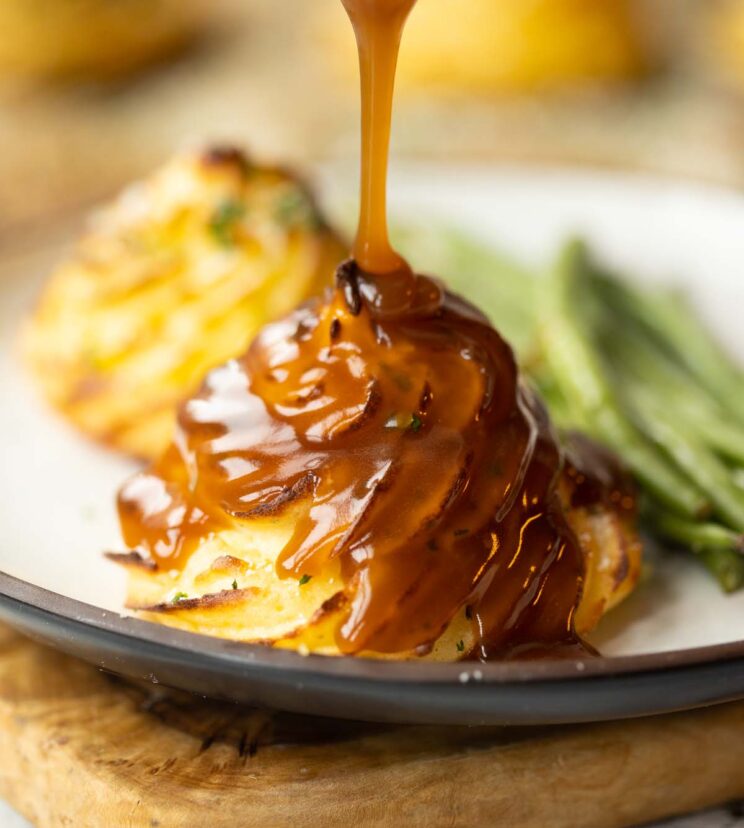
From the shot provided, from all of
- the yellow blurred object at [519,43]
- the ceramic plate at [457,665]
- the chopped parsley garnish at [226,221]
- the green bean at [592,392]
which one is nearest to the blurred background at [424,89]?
the yellow blurred object at [519,43]

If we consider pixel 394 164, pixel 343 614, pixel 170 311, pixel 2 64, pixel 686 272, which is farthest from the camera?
pixel 2 64

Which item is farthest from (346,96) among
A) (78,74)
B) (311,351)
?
(311,351)

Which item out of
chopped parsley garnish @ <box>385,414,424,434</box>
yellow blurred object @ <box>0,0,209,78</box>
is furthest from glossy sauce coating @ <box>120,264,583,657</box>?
yellow blurred object @ <box>0,0,209,78</box>

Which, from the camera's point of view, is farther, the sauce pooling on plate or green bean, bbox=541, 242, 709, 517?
green bean, bbox=541, 242, 709, 517

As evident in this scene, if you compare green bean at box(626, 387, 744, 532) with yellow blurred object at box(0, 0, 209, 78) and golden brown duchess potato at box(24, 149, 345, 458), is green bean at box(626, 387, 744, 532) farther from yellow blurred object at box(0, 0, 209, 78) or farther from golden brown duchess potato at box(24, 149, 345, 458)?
yellow blurred object at box(0, 0, 209, 78)

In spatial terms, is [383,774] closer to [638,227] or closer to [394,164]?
[638,227]

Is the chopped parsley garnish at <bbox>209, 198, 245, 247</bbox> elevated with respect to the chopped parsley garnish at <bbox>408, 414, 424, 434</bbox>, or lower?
lower
